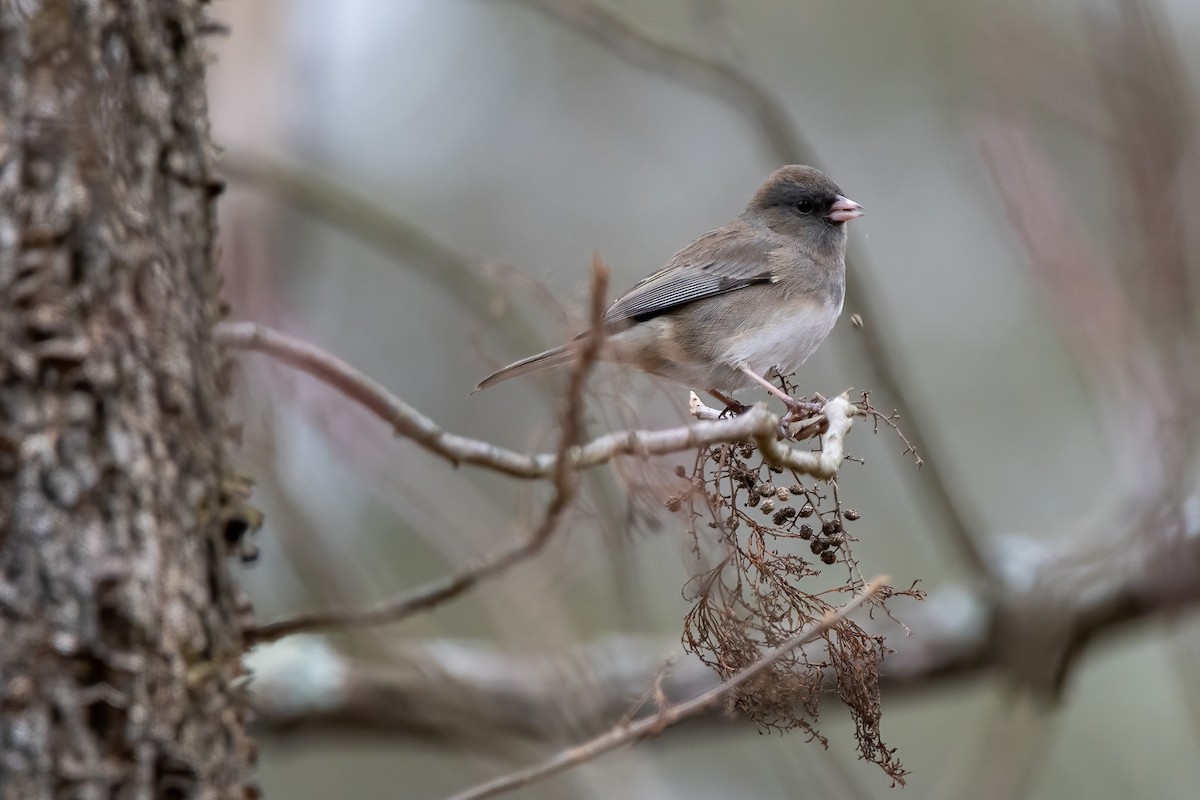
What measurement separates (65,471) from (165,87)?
0.78 meters

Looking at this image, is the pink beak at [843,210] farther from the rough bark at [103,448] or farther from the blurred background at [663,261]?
the rough bark at [103,448]

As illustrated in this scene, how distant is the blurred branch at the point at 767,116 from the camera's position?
3.26 m

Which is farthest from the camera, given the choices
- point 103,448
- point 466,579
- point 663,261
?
point 663,261

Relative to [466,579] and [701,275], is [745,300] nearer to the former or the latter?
→ [701,275]

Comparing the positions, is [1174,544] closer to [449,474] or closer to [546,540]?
[546,540]

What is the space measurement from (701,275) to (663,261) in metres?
3.91

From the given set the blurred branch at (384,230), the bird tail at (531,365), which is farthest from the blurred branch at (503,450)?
the blurred branch at (384,230)

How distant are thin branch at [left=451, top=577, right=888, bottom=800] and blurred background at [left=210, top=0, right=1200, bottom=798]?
37 centimetres

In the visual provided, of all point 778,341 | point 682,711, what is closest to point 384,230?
point 778,341

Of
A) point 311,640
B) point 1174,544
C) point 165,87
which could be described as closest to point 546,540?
point 165,87

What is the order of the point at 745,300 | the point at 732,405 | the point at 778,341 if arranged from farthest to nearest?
the point at 745,300 < the point at 778,341 < the point at 732,405

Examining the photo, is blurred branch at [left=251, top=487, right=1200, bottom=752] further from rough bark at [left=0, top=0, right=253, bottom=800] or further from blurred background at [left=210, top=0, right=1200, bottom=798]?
rough bark at [left=0, top=0, right=253, bottom=800]

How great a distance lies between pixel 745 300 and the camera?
3.37 meters

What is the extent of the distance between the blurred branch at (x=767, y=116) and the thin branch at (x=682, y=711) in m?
1.68
